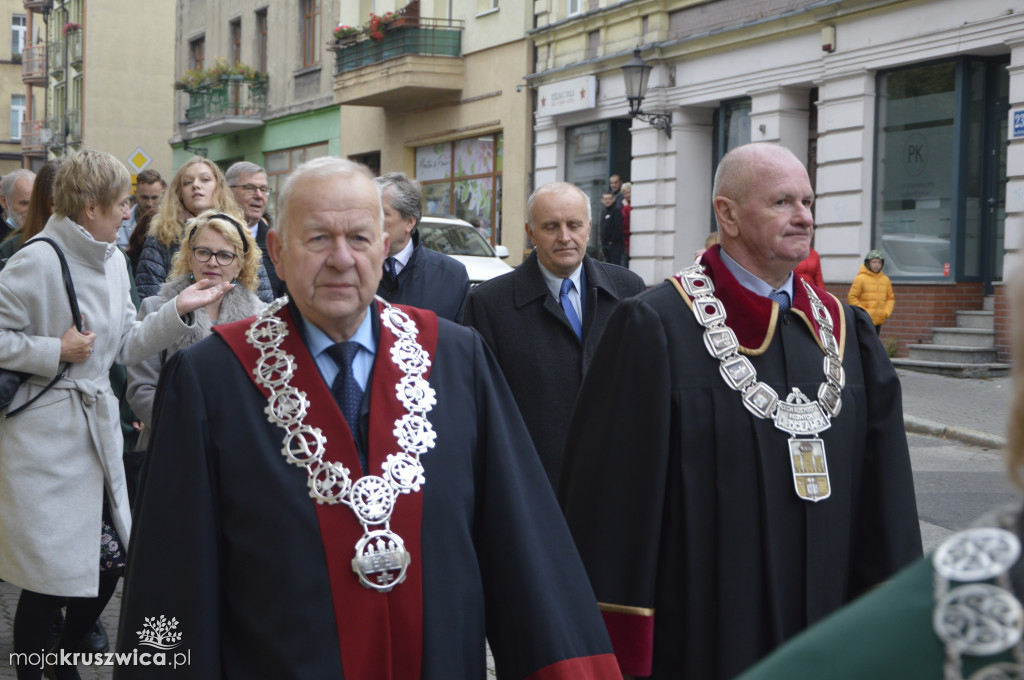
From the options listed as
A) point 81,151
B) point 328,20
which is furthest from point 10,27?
point 81,151

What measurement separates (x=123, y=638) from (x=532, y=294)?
3.16 metres

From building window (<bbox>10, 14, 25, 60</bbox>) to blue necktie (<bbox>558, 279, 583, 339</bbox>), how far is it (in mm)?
75278

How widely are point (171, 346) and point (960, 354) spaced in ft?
39.9

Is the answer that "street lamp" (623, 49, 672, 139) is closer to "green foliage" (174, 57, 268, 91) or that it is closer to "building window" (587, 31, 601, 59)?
"building window" (587, 31, 601, 59)

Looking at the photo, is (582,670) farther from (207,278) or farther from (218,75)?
(218,75)

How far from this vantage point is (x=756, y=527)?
360 cm

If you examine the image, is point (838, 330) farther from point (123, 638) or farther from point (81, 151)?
point (81, 151)

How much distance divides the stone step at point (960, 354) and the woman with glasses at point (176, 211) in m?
10.9

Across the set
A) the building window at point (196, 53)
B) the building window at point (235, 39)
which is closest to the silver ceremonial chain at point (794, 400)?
the building window at point (235, 39)

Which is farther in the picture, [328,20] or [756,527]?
[328,20]

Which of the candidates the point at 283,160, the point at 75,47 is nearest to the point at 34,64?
the point at 75,47

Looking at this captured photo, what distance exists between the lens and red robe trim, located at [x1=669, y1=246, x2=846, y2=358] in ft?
12.3

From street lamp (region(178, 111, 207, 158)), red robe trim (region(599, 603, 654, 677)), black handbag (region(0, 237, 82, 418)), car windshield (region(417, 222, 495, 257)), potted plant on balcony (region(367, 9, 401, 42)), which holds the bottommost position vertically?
red robe trim (region(599, 603, 654, 677))

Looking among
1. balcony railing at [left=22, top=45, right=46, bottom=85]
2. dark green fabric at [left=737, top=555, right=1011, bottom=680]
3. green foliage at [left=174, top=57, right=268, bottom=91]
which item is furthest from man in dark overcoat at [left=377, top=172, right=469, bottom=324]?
balcony railing at [left=22, top=45, right=46, bottom=85]
